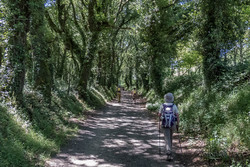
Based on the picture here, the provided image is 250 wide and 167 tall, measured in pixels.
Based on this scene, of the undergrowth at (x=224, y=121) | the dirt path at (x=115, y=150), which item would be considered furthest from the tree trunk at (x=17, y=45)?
the undergrowth at (x=224, y=121)

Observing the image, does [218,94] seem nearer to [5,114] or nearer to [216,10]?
[216,10]

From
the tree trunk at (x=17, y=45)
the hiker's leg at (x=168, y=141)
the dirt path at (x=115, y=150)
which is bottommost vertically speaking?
the dirt path at (x=115, y=150)

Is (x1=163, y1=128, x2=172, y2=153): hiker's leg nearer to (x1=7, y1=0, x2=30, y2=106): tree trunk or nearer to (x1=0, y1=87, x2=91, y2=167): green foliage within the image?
(x1=0, y1=87, x2=91, y2=167): green foliage

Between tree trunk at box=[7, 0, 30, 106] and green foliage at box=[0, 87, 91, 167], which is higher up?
tree trunk at box=[7, 0, 30, 106]

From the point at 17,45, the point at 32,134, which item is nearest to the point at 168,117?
the point at 32,134

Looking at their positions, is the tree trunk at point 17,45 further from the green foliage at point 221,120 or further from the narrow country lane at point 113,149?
the green foliage at point 221,120

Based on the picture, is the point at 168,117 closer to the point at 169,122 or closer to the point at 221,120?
the point at 169,122

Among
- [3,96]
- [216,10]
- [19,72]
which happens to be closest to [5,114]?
[3,96]

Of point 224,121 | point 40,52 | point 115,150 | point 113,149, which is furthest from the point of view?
point 40,52

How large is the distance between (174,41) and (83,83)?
8.45 meters

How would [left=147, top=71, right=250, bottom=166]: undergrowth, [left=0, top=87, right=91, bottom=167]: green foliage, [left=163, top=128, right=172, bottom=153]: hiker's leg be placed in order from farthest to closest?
[left=163, top=128, right=172, bottom=153]: hiker's leg, [left=147, top=71, right=250, bottom=166]: undergrowth, [left=0, top=87, right=91, bottom=167]: green foliage

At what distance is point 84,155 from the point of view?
255 inches

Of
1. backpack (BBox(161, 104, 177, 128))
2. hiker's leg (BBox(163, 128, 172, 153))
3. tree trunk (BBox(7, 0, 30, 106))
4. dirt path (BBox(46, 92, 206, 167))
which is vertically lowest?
dirt path (BBox(46, 92, 206, 167))

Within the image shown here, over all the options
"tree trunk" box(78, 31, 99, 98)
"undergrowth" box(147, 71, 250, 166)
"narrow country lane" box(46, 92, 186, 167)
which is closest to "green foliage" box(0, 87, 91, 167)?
"narrow country lane" box(46, 92, 186, 167)
